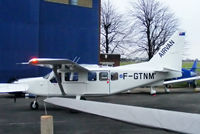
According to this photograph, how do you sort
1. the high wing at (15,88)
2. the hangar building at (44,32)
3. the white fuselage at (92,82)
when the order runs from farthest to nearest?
the hangar building at (44,32)
the white fuselage at (92,82)
the high wing at (15,88)

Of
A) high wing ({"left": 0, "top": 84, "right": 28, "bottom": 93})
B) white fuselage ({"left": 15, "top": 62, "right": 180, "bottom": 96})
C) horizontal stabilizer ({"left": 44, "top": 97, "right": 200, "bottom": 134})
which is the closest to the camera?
horizontal stabilizer ({"left": 44, "top": 97, "right": 200, "bottom": 134})

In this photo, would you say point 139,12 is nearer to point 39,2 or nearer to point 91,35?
point 91,35

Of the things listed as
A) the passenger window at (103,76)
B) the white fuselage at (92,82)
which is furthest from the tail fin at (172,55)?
the passenger window at (103,76)

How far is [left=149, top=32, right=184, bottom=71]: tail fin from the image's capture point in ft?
40.5

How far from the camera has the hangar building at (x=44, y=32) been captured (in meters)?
16.8

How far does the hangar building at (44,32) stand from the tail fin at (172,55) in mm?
8083

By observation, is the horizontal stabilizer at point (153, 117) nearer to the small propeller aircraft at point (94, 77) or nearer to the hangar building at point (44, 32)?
the small propeller aircraft at point (94, 77)

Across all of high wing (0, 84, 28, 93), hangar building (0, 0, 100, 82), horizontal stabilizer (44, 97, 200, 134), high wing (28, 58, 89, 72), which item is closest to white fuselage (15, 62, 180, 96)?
high wing (0, 84, 28, 93)

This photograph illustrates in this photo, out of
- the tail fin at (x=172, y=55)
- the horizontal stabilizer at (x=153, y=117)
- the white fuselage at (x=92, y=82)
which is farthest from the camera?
the tail fin at (x=172, y=55)

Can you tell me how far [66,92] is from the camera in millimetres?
11148

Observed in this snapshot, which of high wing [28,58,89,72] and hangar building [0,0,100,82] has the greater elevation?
hangar building [0,0,100,82]

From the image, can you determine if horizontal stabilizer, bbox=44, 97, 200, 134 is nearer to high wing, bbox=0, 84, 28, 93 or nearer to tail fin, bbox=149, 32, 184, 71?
high wing, bbox=0, 84, 28, 93

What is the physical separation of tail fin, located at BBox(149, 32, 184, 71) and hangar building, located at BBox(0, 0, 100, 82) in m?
8.08

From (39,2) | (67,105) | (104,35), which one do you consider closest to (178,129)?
(67,105)
